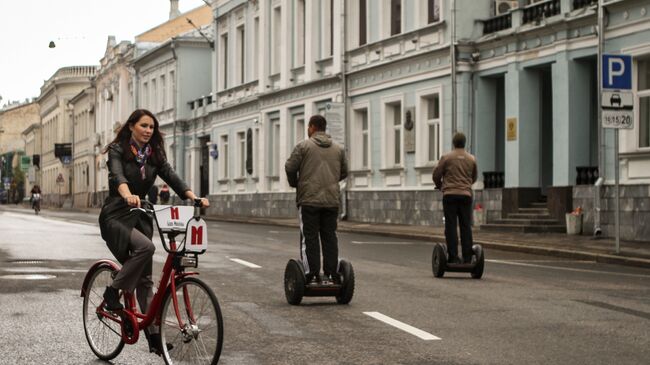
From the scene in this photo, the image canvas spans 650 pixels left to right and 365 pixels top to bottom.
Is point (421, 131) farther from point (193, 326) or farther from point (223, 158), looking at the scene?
point (193, 326)

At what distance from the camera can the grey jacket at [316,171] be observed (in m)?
11.2

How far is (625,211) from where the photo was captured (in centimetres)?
2367

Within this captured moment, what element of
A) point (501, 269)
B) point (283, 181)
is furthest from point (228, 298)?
point (283, 181)

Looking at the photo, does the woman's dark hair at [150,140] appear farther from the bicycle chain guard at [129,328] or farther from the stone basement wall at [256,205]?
the stone basement wall at [256,205]

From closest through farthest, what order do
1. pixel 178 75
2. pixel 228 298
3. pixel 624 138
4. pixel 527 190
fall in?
pixel 228 298
pixel 624 138
pixel 527 190
pixel 178 75

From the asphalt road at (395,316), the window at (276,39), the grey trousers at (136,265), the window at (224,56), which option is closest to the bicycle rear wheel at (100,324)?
the asphalt road at (395,316)

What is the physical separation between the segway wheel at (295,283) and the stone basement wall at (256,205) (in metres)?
30.6

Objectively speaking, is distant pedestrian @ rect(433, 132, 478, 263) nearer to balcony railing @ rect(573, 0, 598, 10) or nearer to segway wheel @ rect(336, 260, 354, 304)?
segway wheel @ rect(336, 260, 354, 304)

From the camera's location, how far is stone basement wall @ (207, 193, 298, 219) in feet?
144

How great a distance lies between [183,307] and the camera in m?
6.91

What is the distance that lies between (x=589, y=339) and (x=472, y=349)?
1113 mm

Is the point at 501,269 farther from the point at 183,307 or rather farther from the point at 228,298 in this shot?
the point at 183,307

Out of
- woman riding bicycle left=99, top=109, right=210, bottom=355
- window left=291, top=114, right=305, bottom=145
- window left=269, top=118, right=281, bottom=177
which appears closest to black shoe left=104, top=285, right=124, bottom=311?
woman riding bicycle left=99, top=109, right=210, bottom=355

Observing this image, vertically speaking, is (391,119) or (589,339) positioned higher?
(391,119)
